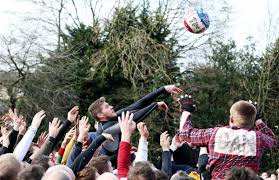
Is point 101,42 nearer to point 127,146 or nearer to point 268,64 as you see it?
point 268,64

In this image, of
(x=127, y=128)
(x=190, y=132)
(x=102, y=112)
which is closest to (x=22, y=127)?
(x=102, y=112)

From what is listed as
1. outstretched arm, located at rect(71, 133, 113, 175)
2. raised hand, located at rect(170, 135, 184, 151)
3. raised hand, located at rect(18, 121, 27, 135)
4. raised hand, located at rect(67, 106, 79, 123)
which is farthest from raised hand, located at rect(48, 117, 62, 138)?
raised hand, located at rect(170, 135, 184, 151)

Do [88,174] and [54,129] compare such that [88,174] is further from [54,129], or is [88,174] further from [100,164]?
[54,129]

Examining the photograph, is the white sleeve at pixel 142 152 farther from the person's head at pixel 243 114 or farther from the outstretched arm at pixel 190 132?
the person's head at pixel 243 114

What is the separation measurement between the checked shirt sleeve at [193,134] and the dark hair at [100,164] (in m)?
0.87

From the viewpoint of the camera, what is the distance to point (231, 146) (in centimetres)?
561

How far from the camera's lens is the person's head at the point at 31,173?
169 inches

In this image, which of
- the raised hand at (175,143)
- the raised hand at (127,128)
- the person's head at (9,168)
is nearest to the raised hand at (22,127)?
the raised hand at (175,143)

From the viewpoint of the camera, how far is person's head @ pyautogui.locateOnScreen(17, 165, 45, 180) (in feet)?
14.1

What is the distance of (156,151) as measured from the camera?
22719 millimetres

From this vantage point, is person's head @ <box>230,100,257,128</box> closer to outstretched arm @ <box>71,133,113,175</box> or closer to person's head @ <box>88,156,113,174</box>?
person's head @ <box>88,156,113,174</box>

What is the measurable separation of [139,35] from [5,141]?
1884cm

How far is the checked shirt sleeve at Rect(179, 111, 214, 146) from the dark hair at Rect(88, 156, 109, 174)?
87 centimetres

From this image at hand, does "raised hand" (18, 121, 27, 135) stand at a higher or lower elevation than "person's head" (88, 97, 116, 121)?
lower
